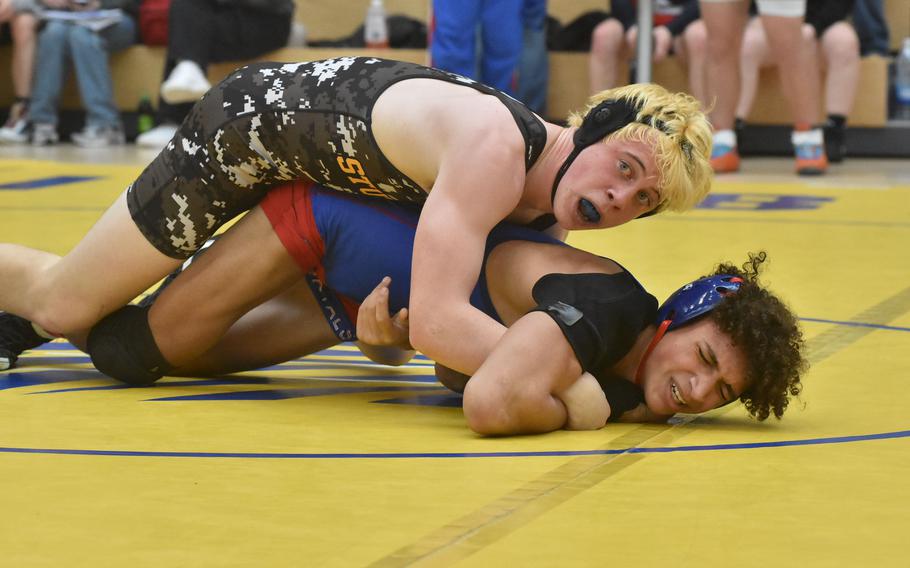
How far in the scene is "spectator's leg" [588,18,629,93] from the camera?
8656mm

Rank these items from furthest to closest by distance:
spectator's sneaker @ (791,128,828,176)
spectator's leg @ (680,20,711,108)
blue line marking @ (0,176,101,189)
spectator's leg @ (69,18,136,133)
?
spectator's leg @ (69,18,136,133), spectator's leg @ (680,20,711,108), spectator's sneaker @ (791,128,828,176), blue line marking @ (0,176,101,189)

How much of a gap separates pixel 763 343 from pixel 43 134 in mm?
7218

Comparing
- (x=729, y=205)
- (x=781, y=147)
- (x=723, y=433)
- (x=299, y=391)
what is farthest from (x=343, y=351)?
(x=781, y=147)

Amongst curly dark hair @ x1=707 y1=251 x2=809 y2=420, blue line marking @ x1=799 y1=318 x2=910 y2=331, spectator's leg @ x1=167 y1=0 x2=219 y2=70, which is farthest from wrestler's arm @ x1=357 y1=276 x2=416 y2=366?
spectator's leg @ x1=167 y1=0 x2=219 y2=70

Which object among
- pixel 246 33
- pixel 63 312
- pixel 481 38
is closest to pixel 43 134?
pixel 246 33

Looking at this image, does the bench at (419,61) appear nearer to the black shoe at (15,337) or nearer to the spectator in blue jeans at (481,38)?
the spectator in blue jeans at (481,38)

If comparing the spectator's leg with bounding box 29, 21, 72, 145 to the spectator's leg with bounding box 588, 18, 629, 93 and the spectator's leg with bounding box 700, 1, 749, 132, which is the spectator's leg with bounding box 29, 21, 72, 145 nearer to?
the spectator's leg with bounding box 588, 18, 629, 93

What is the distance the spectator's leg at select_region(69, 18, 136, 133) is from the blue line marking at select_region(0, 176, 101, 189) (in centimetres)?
204

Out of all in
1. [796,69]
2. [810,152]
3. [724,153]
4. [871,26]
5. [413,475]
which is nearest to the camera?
[413,475]

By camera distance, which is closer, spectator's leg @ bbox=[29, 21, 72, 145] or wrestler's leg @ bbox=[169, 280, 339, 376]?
wrestler's leg @ bbox=[169, 280, 339, 376]

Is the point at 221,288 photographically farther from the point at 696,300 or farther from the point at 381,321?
the point at 696,300

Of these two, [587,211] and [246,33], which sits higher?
[587,211]

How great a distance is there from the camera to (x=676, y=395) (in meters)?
2.63

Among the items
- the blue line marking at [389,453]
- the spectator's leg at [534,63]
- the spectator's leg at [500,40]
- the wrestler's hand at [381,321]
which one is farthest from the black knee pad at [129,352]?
the spectator's leg at [534,63]
